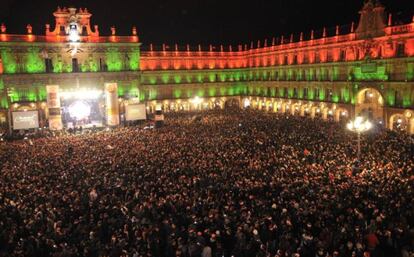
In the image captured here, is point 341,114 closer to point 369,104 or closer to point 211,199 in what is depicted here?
point 369,104

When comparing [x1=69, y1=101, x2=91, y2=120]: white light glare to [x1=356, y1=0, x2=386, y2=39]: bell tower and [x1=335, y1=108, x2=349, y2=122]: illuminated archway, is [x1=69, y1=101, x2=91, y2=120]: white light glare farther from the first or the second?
[x1=356, y1=0, x2=386, y2=39]: bell tower

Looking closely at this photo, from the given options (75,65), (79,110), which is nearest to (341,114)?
(79,110)

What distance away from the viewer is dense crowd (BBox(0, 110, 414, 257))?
12266 millimetres

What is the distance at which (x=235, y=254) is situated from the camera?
11773mm

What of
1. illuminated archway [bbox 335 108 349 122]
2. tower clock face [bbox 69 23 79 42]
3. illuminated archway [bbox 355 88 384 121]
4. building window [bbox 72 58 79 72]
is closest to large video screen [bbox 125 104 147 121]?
building window [bbox 72 58 79 72]

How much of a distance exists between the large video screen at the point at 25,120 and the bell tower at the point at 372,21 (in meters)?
35.8

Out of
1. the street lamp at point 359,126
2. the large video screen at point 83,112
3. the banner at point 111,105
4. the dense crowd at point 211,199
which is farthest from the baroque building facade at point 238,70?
the dense crowd at point 211,199

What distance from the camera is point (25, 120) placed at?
38969 millimetres

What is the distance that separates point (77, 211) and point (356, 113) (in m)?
35.0

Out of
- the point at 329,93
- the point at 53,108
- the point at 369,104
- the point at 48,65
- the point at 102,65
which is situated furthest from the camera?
the point at 102,65

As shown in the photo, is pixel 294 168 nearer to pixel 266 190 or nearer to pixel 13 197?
pixel 266 190

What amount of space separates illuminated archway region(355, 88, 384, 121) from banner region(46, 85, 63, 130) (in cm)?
3306

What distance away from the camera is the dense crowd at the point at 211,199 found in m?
12.3

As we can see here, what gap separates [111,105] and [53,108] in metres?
6.58
